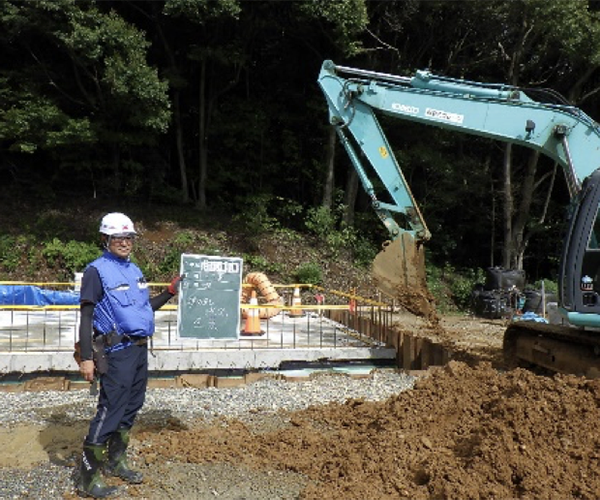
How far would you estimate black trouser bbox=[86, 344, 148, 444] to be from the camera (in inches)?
156

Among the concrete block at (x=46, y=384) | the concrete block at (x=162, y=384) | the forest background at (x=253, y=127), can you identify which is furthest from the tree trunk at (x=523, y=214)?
the concrete block at (x=46, y=384)

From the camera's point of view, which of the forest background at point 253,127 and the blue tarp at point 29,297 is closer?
the blue tarp at point 29,297

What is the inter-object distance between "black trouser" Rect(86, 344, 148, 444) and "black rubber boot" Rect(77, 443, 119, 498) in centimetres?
5

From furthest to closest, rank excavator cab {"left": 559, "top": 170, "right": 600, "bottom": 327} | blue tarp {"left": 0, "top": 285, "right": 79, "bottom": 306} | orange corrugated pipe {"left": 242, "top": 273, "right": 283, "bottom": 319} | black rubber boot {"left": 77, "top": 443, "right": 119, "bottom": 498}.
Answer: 1. blue tarp {"left": 0, "top": 285, "right": 79, "bottom": 306}
2. orange corrugated pipe {"left": 242, "top": 273, "right": 283, "bottom": 319}
3. excavator cab {"left": 559, "top": 170, "right": 600, "bottom": 327}
4. black rubber boot {"left": 77, "top": 443, "right": 119, "bottom": 498}

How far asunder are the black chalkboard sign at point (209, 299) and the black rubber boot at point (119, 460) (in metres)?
4.54

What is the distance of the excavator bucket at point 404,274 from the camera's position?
7629 mm

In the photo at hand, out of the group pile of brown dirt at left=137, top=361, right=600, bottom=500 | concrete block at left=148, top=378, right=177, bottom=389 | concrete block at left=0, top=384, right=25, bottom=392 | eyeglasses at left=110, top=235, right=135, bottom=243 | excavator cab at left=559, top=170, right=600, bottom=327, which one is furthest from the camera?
concrete block at left=148, top=378, right=177, bottom=389

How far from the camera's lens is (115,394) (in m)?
4.00

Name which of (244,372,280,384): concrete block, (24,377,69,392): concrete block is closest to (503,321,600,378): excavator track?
(244,372,280,384): concrete block

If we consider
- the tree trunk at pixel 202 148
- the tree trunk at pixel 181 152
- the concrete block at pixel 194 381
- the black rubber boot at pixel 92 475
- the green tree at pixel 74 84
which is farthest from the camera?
the tree trunk at pixel 181 152

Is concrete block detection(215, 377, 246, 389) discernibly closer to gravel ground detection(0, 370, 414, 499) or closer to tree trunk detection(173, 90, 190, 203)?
gravel ground detection(0, 370, 414, 499)

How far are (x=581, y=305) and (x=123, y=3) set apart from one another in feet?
66.5

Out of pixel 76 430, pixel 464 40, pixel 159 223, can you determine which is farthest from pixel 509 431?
pixel 464 40

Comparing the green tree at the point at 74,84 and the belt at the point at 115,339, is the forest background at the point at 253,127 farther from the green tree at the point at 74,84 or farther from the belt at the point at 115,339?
the belt at the point at 115,339
